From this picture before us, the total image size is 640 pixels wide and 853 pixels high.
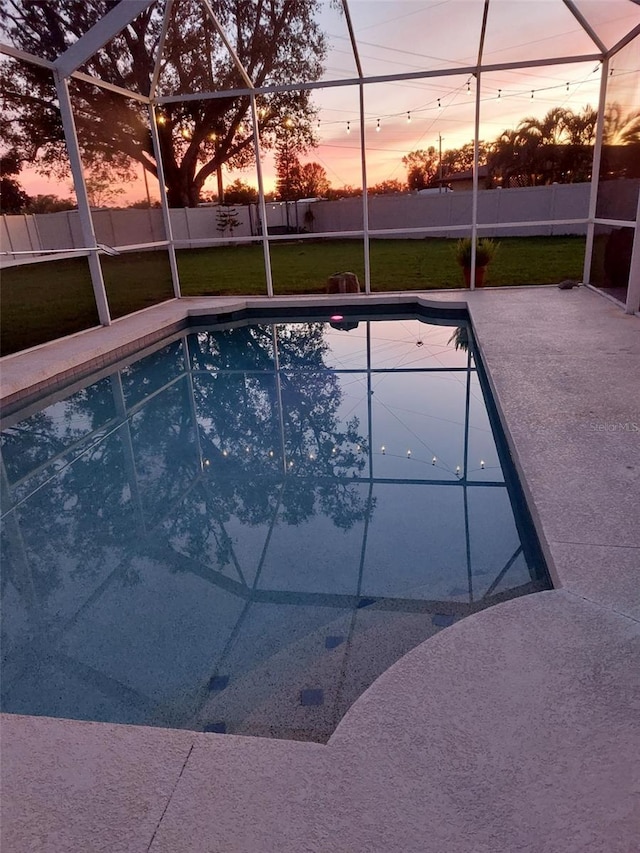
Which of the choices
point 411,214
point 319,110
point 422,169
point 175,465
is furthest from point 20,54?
point 422,169

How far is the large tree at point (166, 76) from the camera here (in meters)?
7.89

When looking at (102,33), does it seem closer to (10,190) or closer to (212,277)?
(10,190)

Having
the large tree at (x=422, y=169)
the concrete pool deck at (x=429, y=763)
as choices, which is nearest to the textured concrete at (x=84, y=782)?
the concrete pool deck at (x=429, y=763)

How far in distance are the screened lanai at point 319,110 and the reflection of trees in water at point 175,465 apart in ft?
6.06

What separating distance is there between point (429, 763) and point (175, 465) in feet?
9.69

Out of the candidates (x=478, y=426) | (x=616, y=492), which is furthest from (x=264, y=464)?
(x=616, y=492)

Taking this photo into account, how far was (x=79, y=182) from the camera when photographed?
6273 mm

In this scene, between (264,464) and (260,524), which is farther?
(264,464)

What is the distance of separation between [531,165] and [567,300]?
13373mm

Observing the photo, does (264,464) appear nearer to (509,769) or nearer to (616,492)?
(616,492)

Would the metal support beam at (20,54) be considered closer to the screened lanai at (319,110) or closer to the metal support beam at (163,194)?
the screened lanai at (319,110)

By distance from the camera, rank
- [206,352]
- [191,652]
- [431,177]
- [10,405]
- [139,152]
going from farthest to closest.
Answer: [431,177], [139,152], [206,352], [10,405], [191,652]

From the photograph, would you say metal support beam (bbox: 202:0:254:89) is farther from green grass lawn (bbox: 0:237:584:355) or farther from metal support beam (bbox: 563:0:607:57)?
metal support beam (bbox: 563:0:607:57)

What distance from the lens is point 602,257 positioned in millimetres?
7227
